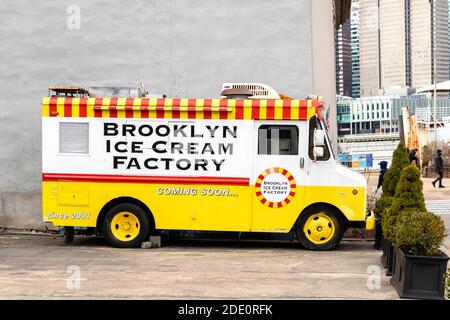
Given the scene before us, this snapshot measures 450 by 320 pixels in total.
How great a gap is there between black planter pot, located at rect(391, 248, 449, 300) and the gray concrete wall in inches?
327

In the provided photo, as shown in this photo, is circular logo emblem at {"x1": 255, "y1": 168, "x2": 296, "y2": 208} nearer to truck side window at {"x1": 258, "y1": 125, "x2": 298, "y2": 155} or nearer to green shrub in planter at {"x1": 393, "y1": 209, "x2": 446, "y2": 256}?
truck side window at {"x1": 258, "y1": 125, "x2": 298, "y2": 155}

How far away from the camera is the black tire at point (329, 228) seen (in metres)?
13.5

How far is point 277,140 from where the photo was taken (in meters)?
13.5

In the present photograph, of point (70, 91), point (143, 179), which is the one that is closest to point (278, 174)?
point (143, 179)

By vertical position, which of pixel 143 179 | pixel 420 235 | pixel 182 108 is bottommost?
pixel 420 235

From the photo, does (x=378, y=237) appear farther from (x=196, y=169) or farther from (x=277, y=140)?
(x=196, y=169)

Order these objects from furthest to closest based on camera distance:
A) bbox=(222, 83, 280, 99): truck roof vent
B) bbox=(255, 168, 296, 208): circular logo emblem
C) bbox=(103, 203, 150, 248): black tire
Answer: bbox=(222, 83, 280, 99): truck roof vent, bbox=(103, 203, 150, 248): black tire, bbox=(255, 168, 296, 208): circular logo emblem

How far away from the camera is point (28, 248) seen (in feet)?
46.4

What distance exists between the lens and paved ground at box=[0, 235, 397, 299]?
30.9 ft

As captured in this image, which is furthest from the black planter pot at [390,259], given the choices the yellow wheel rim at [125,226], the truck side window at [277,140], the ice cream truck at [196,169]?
the yellow wheel rim at [125,226]

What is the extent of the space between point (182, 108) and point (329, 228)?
3.71 m

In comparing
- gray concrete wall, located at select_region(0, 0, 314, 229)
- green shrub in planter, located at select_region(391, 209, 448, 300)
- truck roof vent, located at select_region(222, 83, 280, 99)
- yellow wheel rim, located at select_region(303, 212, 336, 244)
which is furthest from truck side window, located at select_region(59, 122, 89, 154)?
green shrub in planter, located at select_region(391, 209, 448, 300)

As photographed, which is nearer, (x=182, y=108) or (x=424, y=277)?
(x=424, y=277)

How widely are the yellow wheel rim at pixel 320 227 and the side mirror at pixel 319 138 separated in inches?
53.8
